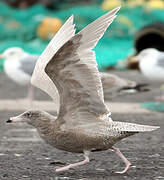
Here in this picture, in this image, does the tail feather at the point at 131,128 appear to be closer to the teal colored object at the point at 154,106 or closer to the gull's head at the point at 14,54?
the teal colored object at the point at 154,106

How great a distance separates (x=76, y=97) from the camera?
4.97 meters

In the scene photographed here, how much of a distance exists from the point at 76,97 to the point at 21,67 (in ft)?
A: 21.5

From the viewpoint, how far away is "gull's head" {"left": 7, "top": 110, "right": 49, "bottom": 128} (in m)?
Result: 5.03

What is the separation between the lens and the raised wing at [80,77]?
4.74 meters

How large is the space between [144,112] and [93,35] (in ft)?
16.8

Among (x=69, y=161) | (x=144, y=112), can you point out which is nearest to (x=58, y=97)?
(x=69, y=161)

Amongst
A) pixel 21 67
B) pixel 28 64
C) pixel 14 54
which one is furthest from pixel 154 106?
pixel 14 54

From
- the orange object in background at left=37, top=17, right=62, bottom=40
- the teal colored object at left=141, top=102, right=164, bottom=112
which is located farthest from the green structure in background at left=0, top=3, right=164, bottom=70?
the teal colored object at left=141, top=102, right=164, bottom=112

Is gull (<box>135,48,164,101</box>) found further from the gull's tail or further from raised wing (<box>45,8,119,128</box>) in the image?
raised wing (<box>45,8,119,128</box>)

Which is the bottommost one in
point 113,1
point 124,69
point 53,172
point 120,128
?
point 53,172

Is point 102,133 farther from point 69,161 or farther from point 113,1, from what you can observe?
point 113,1

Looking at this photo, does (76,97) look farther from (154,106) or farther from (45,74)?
(154,106)

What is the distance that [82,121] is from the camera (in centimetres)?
508

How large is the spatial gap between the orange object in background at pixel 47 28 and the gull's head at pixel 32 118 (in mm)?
11459
